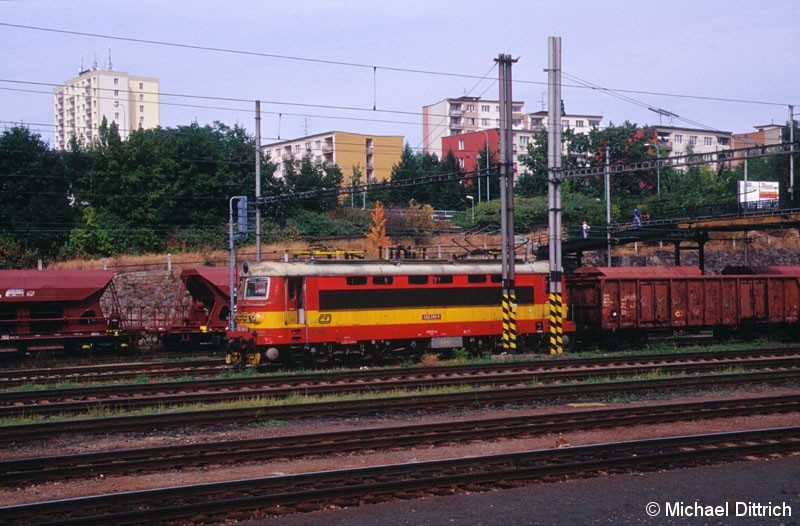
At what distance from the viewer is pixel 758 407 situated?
614 inches

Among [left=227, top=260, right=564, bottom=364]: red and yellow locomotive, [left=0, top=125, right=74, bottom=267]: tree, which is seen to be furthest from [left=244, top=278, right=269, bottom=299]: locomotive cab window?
[left=0, top=125, right=74, bottom=267]: tree

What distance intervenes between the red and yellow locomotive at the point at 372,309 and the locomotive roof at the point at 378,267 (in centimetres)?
3

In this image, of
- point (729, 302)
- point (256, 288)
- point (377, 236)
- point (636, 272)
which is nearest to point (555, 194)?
point (636, 272)

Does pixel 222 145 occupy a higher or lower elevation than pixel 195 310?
higher

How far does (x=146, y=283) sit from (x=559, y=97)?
2591cm

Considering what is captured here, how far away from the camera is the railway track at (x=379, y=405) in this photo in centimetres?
1431

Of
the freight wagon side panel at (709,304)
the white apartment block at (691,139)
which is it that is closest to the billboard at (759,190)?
the freight wagon side panel at (709,304)

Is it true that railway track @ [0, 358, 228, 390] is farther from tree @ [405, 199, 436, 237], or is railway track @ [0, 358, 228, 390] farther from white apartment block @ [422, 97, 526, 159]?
white apartment block @ [422, 97, 526, 159]

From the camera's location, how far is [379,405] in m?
16.1

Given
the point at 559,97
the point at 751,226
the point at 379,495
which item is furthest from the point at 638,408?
the point at 751,226

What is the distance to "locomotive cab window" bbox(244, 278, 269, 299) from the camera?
901 inches

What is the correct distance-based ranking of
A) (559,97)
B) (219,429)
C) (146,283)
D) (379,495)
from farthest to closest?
(146,283) < (559,97) < (219,429) < (379,495)

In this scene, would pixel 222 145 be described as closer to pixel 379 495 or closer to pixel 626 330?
pixel 626 330

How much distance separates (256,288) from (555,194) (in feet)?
35.1
